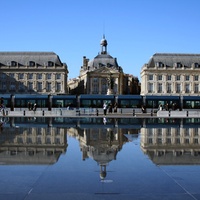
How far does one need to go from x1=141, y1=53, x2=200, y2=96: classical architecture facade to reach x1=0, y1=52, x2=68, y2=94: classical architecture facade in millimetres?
23241

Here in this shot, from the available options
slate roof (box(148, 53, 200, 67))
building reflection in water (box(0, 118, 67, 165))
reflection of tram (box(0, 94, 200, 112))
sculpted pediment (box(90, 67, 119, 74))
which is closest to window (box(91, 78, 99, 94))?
sculpted pediment (box(90, 67, 119, 74))

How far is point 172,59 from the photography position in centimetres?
10681

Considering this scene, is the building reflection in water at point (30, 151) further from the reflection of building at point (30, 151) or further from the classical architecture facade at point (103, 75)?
the classical architecture facade at point (103, 75)

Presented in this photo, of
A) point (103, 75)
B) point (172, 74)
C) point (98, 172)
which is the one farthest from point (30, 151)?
point (103, 75)

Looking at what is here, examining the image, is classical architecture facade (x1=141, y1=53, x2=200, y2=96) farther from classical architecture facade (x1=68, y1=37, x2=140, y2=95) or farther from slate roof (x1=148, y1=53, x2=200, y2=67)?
classical architecture facade (x1=68, y1=37, x2=140, y2=95)

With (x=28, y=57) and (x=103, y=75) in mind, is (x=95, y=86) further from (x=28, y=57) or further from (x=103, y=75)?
(x=28, y=57)

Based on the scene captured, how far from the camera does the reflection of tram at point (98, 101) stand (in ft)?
185

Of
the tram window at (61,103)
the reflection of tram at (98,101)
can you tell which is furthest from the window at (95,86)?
the tram window at (61,103)

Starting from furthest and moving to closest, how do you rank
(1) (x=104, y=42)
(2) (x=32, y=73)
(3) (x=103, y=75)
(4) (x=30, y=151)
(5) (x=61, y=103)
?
(1) (x=104, y=42) < (3) (x=103, y=75) < (2) (x=32, y=73) < (5) (x=61, y=103) < (4) (x=30, y=151)

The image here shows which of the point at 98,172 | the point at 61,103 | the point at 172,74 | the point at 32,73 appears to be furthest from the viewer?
the point at 172,74

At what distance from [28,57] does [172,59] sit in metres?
38.5

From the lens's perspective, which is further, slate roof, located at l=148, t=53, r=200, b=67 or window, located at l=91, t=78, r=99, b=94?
window, located at l=91, t=78, r=99, b=94

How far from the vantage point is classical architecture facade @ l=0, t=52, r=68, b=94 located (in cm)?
10381

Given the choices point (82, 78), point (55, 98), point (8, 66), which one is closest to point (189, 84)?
point (82, 78)
